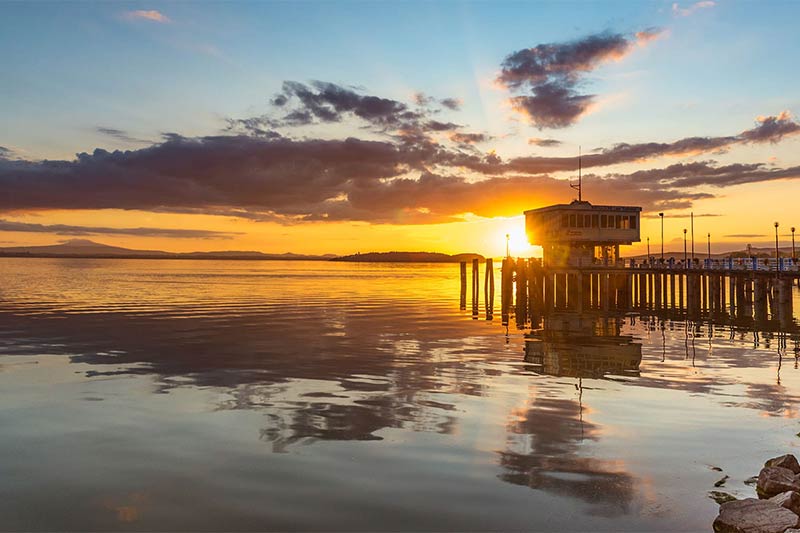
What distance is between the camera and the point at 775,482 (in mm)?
11172

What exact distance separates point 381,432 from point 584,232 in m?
55.8

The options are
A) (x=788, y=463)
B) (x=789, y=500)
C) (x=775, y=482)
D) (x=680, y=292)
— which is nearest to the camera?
(x=789, y=500)

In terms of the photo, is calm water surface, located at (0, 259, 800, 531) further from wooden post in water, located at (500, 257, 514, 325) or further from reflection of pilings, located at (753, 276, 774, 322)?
wooden post in water, located at (500, 257, 514, 325)

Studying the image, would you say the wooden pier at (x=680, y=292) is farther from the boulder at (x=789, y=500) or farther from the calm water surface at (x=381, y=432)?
the boulder at (x=789, y=500)

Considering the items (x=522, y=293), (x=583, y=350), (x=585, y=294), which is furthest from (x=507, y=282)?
(x=583, y=350)

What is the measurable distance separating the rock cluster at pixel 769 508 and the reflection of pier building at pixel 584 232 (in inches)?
2193

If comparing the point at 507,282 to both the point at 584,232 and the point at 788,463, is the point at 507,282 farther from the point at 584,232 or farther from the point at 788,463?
the point at 788,463

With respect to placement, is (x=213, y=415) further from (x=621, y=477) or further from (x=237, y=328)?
(x=237, y=328)

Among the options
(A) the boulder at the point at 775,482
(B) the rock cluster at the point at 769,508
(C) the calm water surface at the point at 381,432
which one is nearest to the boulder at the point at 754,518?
(B) the rock cluster at the point at 769,508

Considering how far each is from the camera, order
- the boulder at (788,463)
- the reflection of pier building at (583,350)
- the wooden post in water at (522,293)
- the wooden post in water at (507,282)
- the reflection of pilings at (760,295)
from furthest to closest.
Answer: the wooden post in water at (507,282) < the reflection of pilings at (760,295) < the wooden post in water at (522,293) < the reflection of pier building at (583,350) < the boulder at (788,463)

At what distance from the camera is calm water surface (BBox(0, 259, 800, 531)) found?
1105cm

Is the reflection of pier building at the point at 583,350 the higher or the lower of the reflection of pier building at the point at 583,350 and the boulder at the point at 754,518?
the higher

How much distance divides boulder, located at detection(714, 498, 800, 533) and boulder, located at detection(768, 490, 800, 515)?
29cm

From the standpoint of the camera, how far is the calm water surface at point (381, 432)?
1105 centimetres
